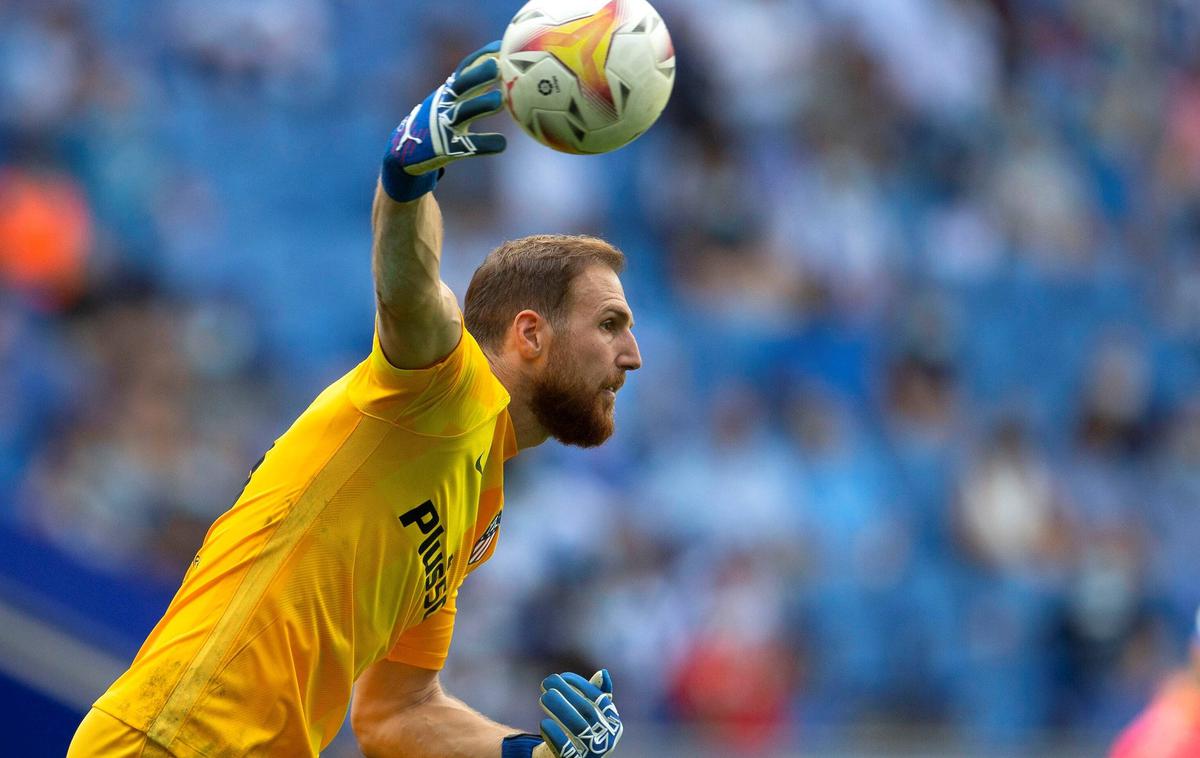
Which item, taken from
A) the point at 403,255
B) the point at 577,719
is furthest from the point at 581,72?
the point at 577,719

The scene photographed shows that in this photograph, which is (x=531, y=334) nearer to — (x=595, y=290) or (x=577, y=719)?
(x=595, y=290)

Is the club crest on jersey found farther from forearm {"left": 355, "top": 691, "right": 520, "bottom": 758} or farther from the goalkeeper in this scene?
forearm {"left": 355, "top": 691, "right": 520, "bottom": 758}

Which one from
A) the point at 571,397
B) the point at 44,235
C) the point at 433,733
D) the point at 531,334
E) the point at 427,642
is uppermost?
the point at 44,235

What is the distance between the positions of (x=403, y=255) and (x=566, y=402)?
3.10 feet

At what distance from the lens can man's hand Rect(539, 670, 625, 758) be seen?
187 inches

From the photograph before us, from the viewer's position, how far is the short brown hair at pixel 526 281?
482 cm

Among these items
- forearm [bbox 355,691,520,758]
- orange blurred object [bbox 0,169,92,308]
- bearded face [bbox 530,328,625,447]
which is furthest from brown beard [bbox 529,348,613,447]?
orange blurred object [bbox 0,169,92,308]

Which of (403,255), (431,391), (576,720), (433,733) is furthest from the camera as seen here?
(433,733)

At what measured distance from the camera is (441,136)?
3885mm

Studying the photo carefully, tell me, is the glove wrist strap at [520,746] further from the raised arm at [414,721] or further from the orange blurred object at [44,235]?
the orange blurred object at [44,235]

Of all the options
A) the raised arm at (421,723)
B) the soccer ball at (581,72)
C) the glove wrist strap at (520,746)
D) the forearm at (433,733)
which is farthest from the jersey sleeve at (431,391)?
the forearm at (433,733)

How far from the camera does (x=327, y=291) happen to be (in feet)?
36.9

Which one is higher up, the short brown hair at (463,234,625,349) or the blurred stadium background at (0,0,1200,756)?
the blurred stadium background at (0,0,1200,756)

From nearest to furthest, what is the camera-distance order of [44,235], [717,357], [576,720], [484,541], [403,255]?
[403,255] < [576,720] < [484,541] < [44,235] < [717,357]
